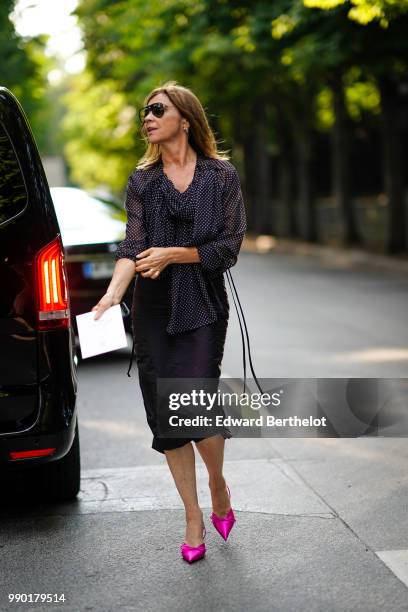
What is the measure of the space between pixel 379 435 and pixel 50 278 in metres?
2.82

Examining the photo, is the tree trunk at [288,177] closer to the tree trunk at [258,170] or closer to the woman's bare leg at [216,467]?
the tree trunk at [258,170]

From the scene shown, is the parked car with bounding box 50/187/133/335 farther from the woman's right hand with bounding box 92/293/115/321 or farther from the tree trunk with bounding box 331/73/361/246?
the tree trunk with bounding box 331/73/361/246

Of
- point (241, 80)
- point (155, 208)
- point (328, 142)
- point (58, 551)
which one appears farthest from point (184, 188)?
point (328, 142)

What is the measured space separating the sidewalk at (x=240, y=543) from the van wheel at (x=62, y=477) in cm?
7

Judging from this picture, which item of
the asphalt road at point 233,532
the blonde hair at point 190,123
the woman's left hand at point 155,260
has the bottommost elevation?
the asphalt road at point 233,532

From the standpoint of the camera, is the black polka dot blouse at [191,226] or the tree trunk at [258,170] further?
the tree trunk at [258,170]

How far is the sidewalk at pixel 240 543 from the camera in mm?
3996

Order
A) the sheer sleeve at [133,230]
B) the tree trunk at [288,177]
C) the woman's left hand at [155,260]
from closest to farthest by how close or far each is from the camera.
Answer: the woman's left hand at [155,260] → the sheer sleeve at [133,230] → the tree trunk at [288,177]

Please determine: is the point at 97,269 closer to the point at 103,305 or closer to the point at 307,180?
the point at 103,305

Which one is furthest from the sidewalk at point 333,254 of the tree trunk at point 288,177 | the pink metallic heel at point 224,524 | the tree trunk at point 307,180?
the pink metallic heel at point 224,524

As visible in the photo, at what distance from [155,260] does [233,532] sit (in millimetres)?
1281

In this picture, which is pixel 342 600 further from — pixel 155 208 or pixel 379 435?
pixel 379 435

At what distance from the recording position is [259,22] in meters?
17.9

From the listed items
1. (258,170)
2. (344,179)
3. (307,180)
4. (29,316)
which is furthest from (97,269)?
(258,170)
